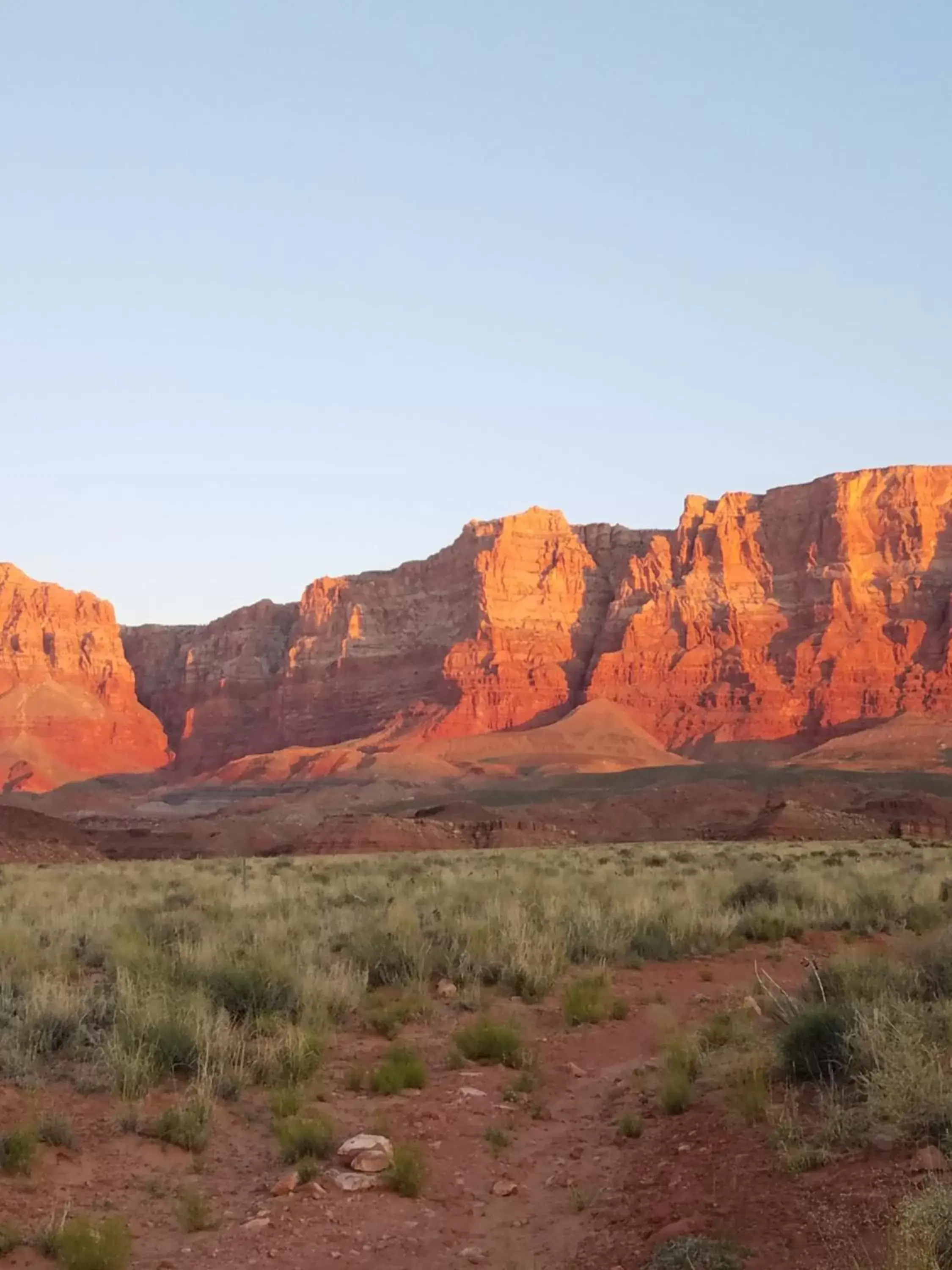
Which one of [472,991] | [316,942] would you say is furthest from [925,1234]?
[316,942]

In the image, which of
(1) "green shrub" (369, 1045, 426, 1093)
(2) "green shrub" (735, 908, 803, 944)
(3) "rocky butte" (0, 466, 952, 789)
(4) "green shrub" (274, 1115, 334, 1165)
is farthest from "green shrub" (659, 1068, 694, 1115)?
(3) "rocky butte" (0, 466, 952, 789)

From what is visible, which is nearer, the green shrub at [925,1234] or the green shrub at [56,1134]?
the green shrub at [925,1234]

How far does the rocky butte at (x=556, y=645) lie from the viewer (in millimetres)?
102812

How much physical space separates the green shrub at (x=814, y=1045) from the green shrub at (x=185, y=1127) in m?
3.61

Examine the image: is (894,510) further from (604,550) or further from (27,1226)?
(27,1226)

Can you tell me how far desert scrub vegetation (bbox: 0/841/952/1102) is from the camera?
8.56 m

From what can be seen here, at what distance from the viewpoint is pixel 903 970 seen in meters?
9.20

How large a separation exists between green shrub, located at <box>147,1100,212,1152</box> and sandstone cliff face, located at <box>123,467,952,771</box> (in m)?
93.9

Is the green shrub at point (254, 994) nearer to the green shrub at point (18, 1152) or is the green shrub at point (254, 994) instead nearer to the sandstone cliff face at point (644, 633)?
the green shrub at point (18, 1152)

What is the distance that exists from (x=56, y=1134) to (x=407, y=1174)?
6.93 ft

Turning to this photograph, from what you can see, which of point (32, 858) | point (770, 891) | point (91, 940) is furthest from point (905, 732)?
point (91, 940)

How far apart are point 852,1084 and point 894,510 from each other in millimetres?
107222

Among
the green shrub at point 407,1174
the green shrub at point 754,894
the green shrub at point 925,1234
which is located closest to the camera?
the green shrub at point 925,1234

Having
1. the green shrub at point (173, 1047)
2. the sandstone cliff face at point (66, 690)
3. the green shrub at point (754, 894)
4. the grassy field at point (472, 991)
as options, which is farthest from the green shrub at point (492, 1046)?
the sandstone cliff face at point (66, 690)
